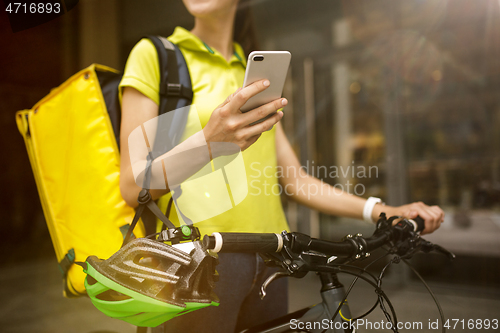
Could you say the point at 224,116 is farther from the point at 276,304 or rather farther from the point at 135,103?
the point at 276,304

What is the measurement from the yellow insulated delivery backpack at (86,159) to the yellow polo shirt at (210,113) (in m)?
0.03

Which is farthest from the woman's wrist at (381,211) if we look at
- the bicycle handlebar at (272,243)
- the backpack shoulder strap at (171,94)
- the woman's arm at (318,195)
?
the backpack shoulder strap at (171,94)

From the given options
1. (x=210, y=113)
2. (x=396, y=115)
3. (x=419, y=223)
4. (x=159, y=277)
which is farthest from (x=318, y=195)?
(x=396, y=115)

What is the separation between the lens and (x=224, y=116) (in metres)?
0.58

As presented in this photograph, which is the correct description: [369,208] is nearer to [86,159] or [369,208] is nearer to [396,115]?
[86,159]

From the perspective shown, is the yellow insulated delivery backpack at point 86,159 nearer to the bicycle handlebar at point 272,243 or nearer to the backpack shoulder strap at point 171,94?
the backpack shoulder strap at point 171,94

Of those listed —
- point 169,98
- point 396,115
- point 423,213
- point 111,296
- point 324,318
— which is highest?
point 169,98

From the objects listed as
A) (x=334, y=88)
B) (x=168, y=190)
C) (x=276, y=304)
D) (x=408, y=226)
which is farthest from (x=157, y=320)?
(x=334, y=88)

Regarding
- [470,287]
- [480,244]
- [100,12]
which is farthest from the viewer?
[480,244]

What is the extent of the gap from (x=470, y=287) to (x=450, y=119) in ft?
4.98

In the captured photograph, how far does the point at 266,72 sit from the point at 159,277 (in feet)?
1.18

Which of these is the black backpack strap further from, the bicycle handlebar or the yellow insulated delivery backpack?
the bicycle handlebar

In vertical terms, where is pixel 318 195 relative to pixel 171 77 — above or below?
below

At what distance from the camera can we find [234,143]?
616 mm
